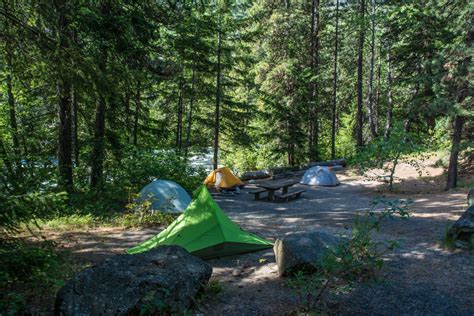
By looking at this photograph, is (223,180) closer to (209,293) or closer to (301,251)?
(301,251)

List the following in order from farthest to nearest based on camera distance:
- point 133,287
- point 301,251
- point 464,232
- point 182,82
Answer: point 182,82 < point 464,232 < point 301,251 < point 133,287

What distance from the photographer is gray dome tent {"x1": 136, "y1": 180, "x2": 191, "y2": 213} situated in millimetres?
10141

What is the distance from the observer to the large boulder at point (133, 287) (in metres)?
3.91

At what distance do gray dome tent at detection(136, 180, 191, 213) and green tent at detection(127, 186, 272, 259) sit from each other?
2804 millimetres

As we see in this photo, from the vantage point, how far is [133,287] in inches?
164

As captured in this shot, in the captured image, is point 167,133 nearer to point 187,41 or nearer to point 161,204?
point 187,41

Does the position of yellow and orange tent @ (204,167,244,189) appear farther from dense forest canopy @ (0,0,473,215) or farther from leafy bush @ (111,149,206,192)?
leafy bush @ (111,149,206,192)

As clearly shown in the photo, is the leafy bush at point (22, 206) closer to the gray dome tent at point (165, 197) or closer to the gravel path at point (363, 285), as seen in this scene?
the gravel path at point (363, 285)

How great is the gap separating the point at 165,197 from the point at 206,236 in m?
3.73

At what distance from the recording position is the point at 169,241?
7016 mm

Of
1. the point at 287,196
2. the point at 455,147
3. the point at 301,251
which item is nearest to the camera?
the point at 301,251

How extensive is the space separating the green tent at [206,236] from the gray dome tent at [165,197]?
2804 mm

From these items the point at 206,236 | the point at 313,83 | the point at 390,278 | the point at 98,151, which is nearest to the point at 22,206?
the point at 206,236

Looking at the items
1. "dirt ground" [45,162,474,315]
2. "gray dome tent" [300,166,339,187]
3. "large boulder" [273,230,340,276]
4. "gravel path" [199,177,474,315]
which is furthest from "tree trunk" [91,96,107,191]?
"gray dome tent" [300,166,339,187]
